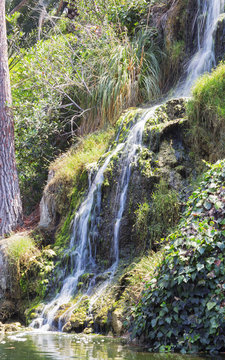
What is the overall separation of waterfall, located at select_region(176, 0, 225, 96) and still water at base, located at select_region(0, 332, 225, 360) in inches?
233

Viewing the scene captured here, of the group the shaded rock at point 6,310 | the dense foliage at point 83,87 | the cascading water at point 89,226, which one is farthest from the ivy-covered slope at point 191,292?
the dense foliage at point 83,87

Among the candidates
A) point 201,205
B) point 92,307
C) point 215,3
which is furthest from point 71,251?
point 215,3

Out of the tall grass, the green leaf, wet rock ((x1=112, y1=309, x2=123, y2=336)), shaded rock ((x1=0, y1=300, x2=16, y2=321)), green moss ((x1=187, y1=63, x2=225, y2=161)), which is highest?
the tall grass

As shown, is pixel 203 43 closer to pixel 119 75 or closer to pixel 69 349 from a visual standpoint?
pixel 119 75

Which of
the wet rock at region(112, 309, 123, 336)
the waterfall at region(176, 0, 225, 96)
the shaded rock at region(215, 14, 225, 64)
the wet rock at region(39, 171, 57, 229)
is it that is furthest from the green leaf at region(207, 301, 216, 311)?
the shaded rock at region(215, 14, 225, 64)

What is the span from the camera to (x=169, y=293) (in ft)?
16.3

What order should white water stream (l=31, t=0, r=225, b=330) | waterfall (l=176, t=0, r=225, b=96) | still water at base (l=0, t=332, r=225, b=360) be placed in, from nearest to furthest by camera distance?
still water at base (l=0, t=332, r=225, b=360) → white water stream (l=31, t=0, r=225, b=330) → waterfall (l=176, t=0, r=225, b=96)

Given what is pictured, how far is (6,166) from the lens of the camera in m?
11.2

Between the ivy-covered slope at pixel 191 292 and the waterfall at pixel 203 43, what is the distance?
5001mm

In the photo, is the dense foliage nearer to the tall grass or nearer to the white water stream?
the tall grass

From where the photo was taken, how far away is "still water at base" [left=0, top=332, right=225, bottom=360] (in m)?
4.30

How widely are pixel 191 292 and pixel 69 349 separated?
1.47m

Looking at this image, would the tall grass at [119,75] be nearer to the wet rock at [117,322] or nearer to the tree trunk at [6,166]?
the tree trunk at [6,166]

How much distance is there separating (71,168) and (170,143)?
2.86 meters
